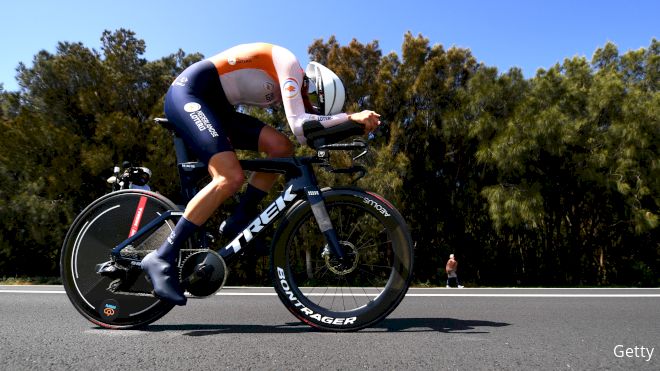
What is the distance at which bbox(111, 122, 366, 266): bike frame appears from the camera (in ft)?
8.72

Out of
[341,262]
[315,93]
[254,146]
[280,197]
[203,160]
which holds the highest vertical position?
[315,93]

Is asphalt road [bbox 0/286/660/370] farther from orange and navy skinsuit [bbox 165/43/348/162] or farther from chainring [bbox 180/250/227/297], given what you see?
orange and navy skinsuit [bbox 165/43/348/162]

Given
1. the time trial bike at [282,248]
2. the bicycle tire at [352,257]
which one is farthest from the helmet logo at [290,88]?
the bicycle tire at [352,257]

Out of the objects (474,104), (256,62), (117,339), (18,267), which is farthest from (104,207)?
(18,267)

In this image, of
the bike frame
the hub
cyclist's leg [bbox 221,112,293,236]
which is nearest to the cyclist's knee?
the bike frame

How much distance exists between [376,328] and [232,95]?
1.65m

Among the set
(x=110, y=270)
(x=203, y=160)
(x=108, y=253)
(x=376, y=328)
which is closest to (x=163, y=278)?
(x=110, y=270)

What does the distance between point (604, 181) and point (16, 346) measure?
1815 centimetres

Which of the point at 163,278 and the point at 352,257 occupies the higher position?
the point at 352,257

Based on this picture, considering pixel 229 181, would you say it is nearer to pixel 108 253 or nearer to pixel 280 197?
pixel 280 197

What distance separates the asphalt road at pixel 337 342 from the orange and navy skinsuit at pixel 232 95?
1068 mm

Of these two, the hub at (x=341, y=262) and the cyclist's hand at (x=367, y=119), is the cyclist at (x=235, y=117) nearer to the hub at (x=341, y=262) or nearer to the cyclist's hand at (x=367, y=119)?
the cyclist's hand at (x=367, y=119)

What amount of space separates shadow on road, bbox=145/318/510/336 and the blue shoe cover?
0.68 feet

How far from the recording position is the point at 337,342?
7.52 feet
